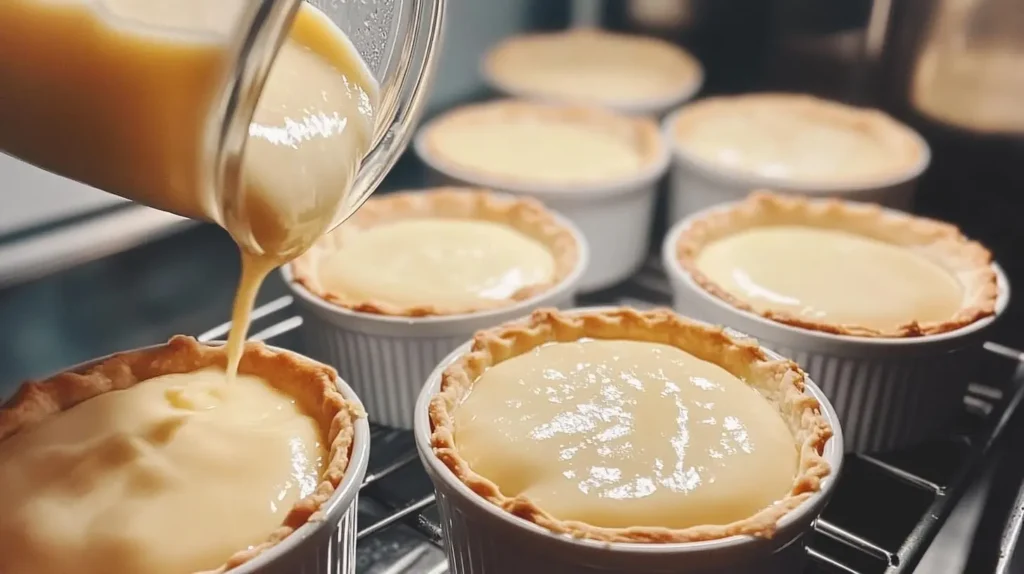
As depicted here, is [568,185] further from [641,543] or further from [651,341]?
[641,543]

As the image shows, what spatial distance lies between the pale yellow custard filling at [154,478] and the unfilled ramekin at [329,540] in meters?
0.04

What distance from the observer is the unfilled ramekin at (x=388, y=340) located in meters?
1.27

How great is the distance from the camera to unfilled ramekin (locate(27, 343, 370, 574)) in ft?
2.70

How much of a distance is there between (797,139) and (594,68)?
1.77ft

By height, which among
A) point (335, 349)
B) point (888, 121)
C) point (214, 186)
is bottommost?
point (335, 349)

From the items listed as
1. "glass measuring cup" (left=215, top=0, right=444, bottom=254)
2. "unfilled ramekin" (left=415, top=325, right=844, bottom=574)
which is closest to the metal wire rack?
"unfilled ramekin" (left=415, top=325, right=844, bottom=574)

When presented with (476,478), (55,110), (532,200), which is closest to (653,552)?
(476,478)

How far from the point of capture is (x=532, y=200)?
1.60m

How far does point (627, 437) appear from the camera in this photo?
1.00 metres

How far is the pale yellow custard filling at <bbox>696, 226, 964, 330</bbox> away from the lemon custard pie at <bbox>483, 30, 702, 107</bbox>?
623mm

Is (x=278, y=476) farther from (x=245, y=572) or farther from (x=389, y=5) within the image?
(x=389, y=5)

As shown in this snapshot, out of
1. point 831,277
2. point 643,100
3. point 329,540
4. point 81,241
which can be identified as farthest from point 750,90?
point 329,540

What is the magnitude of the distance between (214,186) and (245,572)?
327 millimetres

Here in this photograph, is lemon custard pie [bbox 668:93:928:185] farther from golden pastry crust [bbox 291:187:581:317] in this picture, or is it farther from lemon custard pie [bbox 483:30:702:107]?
golden pastry crust [bbox 291:187:581:317]
